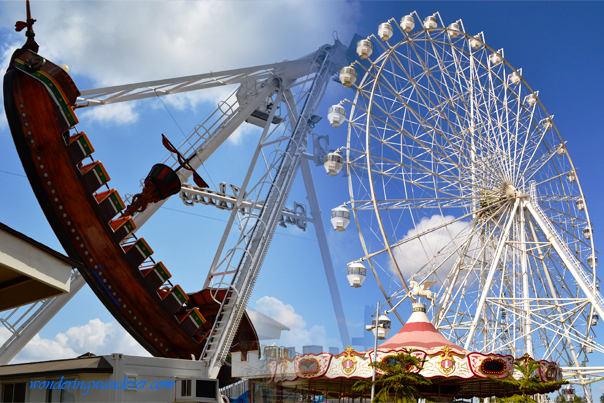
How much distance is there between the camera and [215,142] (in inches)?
802

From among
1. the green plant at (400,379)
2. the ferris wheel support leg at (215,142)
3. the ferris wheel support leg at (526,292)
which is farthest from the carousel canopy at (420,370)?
the ferris wheel support leg at (215,142)

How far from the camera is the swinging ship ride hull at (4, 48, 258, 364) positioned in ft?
43.4

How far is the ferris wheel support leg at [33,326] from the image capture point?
15.4 m

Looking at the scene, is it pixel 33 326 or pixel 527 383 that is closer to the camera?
pixel 33 326

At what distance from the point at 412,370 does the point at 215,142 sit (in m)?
9.69

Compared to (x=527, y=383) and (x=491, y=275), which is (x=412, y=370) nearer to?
(x=527, y=383)

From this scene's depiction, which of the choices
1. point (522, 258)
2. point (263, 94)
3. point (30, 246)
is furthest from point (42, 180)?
point (522, 258)

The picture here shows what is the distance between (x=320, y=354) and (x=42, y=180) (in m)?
9.33

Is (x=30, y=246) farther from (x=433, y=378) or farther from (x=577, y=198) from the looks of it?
(x=577, y=198)

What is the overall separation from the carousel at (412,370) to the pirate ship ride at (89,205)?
130 cm

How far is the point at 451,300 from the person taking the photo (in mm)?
22000

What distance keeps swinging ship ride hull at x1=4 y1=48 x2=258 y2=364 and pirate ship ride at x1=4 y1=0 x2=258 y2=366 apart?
0.02m

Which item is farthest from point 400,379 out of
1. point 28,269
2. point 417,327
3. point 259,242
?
point 28,269

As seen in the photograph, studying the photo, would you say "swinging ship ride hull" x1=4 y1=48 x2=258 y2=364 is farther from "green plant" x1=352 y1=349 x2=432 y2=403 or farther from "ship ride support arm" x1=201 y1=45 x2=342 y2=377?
"green plant" x1=352 y1=349 x2=432 y2=403
